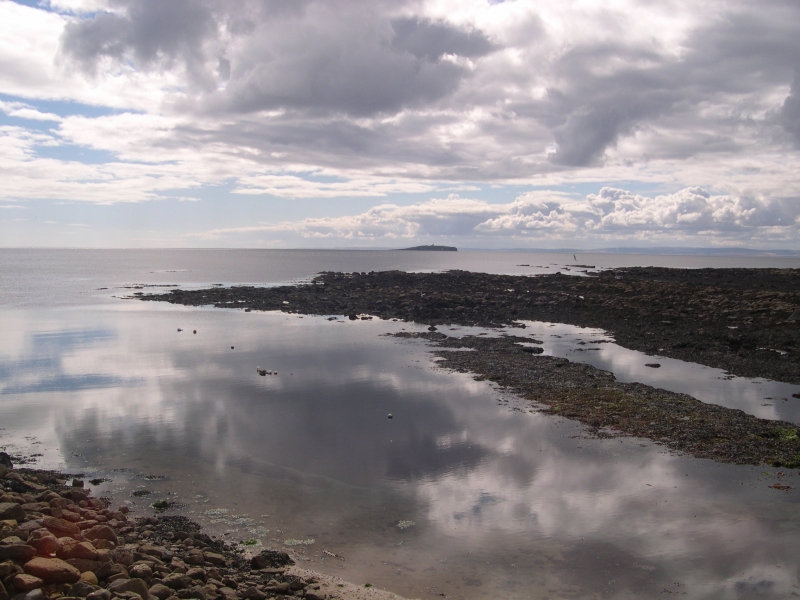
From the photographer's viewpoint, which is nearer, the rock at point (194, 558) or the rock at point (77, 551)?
the rock at point (77, 551)

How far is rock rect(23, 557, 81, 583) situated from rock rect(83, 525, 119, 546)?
149cm

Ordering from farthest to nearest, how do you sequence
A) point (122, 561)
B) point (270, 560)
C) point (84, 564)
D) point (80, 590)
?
point (270, 560)
point (122, 561)
point (84, 564)
point (80, 590)

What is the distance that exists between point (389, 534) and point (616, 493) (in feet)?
18.8

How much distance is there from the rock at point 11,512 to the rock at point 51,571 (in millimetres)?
1885

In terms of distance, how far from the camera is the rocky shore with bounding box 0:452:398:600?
27.8 feet

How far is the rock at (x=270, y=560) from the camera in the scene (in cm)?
1044

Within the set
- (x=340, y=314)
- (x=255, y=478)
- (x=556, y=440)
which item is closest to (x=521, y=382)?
(x=556, y=440)

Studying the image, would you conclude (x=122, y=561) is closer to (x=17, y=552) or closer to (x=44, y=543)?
(x=44, y=543)

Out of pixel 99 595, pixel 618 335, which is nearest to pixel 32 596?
pixel 99 595

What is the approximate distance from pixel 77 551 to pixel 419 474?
8.16m

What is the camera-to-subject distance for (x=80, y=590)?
838 cm

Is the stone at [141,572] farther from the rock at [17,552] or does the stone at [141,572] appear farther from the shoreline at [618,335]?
the shoreline at [618,335]

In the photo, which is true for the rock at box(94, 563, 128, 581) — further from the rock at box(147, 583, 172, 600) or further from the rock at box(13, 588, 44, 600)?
the rock at box(13, 588, 44, 600)

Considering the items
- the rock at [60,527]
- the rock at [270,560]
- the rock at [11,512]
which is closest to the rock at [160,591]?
the rock at [270,560]
